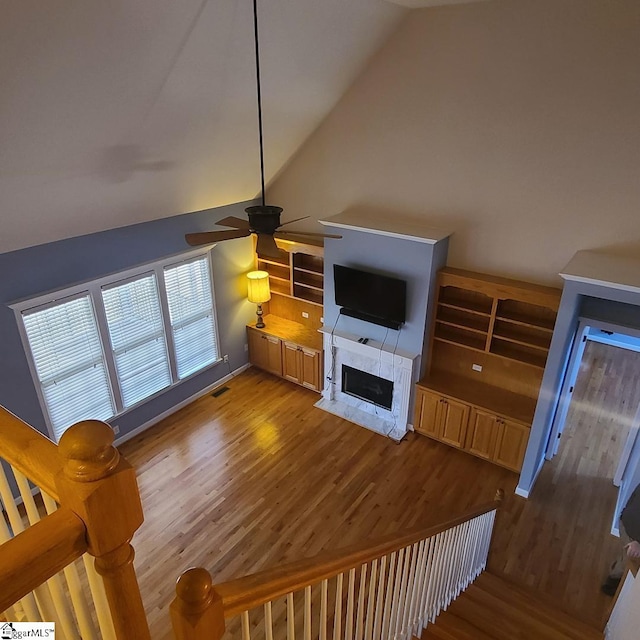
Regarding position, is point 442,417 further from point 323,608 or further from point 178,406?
point 323,608

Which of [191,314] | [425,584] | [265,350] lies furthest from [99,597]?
[265,350]

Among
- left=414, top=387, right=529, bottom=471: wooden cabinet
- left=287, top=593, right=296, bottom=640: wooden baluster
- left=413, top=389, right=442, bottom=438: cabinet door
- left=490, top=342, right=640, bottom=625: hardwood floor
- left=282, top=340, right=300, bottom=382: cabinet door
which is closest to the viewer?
left=287, top=593, right=296, bottom=640: wooden baluster

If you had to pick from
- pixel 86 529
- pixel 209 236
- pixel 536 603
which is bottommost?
pixel 536 603

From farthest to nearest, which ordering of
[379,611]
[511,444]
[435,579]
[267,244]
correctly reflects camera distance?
1. [511,444]
2. [267,244]
3. [435,579]
4. [379,611]

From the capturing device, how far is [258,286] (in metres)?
7.32

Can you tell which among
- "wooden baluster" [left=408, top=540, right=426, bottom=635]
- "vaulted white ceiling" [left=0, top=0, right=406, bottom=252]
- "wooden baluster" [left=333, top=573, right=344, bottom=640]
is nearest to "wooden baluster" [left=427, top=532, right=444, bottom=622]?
"wooden baluster" [left=408, top=540, right=426, bottom=635]

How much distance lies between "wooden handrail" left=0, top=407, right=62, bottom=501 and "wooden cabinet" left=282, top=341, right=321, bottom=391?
6044mm

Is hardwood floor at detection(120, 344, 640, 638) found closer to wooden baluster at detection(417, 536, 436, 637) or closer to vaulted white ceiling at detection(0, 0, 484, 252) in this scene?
wooden baluster at detection(417, 536, 436, 637)

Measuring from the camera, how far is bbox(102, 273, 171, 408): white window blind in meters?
5.77

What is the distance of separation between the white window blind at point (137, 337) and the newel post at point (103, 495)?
5.20m

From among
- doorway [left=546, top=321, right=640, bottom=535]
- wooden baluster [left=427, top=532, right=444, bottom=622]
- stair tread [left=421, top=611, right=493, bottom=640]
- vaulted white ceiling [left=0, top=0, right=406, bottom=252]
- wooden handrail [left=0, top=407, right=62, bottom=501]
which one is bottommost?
doorway [left=546, top=321, right=640, bottom=535]

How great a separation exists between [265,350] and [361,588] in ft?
19.1

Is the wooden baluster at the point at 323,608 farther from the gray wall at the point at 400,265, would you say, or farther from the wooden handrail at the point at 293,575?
the gray wall at the point at 400,265

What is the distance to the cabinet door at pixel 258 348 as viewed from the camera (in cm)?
767
